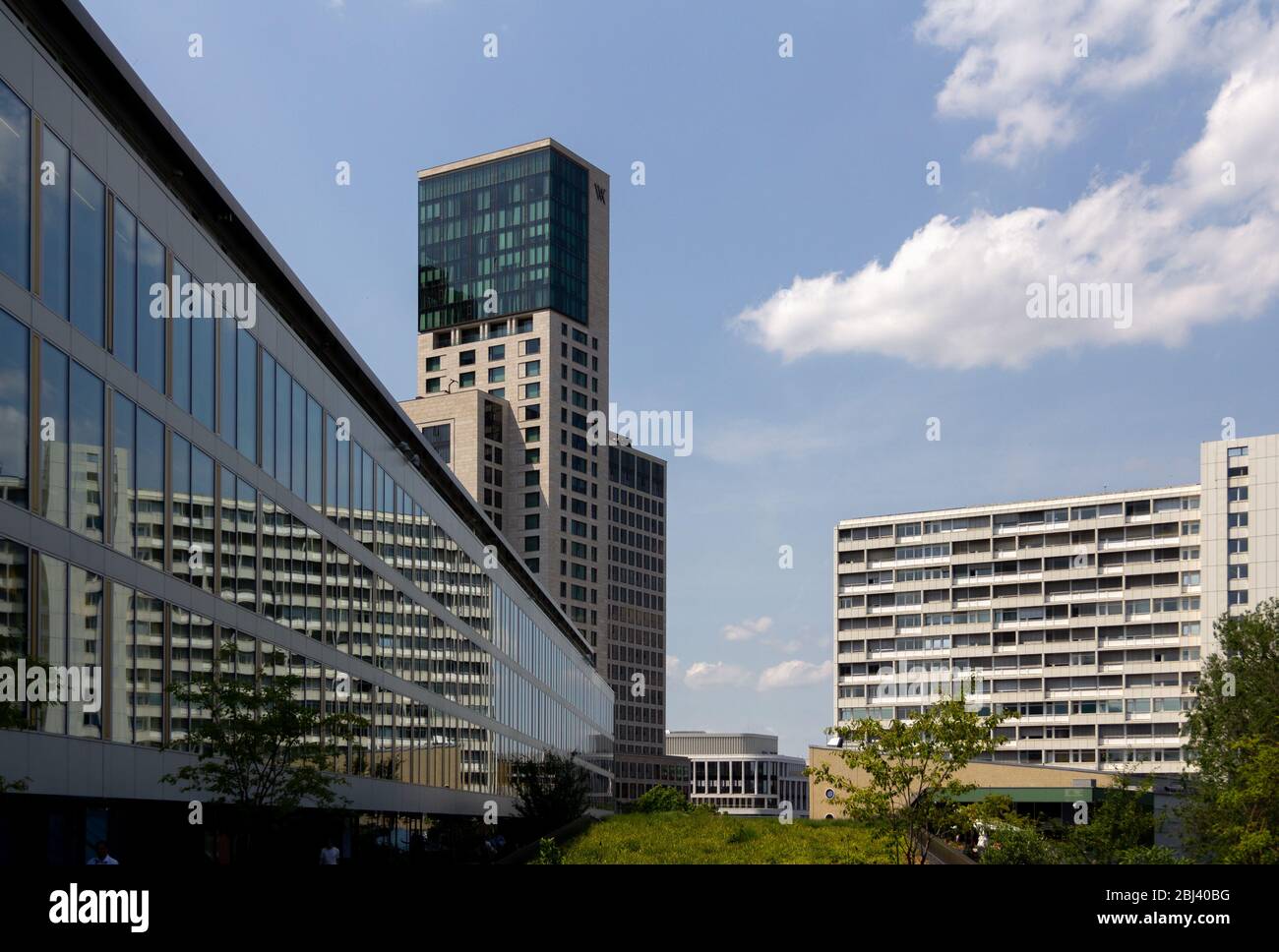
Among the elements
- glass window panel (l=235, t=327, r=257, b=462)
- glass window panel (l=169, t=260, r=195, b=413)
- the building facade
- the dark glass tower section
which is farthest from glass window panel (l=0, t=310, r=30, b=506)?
the dark glass tower section

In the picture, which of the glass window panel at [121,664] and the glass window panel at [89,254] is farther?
the glass window panel at [121,664]

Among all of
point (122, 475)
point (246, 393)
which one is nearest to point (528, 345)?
point (246, 393)

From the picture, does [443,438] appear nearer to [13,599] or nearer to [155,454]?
[155,454]

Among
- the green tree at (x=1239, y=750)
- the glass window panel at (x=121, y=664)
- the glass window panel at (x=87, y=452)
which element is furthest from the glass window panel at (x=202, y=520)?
the green tree at (x=1239, y=750)

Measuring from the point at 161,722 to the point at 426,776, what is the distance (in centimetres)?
2838

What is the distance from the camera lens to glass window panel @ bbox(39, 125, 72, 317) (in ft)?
82.4

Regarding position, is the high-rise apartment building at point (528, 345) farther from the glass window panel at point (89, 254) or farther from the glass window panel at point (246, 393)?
the glass window panel at point (89, 254)

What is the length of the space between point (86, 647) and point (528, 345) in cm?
14817

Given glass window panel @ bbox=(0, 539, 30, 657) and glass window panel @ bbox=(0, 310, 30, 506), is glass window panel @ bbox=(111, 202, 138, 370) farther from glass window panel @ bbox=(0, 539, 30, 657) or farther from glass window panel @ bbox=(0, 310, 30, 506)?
glass window panel @ bbox=(0, 539, 30, 657)

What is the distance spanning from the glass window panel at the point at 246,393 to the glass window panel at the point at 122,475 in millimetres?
7391

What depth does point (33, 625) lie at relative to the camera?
24.5m

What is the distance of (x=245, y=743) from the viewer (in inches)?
1302

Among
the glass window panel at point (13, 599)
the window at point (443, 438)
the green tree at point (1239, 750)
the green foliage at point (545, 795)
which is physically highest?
the window at point (443, 438)

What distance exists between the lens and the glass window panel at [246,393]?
36.5 metres
